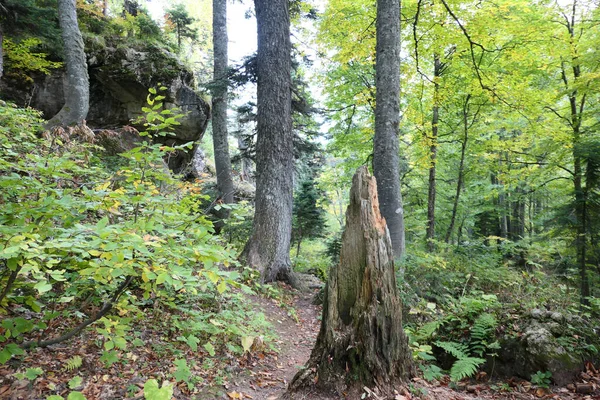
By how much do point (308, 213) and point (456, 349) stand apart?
29.7ft

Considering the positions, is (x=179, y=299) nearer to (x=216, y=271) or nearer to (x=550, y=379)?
(x=216, y=271)

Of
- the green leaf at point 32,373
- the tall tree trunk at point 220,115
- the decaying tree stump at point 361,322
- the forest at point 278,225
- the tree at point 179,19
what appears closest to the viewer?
the green leaf at point 32,373

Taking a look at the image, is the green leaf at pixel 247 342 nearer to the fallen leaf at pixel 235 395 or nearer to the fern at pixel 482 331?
the fallen leaf at pixel 235 395

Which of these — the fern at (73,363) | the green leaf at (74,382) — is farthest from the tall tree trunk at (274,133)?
the green leaf at (74,382)

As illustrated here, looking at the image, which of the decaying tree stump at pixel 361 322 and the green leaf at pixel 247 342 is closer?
the decaying tree stump at pixel 361 322

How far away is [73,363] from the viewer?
274 centimetres

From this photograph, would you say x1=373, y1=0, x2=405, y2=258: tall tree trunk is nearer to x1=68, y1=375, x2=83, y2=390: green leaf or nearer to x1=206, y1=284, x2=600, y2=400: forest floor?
x1=206, y1=284, x2=600, y2=400: forest floor

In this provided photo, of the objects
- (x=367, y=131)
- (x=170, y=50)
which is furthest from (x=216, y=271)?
(x=170, y=50)

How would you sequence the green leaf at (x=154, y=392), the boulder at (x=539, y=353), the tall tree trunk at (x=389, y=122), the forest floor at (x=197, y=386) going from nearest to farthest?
the green leaf at (x=154, y=392) < the forest floor at (x=197, y=386) < the boulder at (x=539, y=353) < the tall tree trunk at (x=389, y=122)

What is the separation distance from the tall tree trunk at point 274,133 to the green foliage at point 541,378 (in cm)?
463

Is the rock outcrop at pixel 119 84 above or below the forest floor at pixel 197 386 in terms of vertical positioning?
above

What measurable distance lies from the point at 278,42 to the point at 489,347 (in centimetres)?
689

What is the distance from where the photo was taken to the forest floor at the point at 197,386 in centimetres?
259

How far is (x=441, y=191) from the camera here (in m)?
14.8
